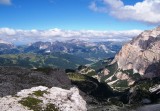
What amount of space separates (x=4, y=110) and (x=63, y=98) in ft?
111

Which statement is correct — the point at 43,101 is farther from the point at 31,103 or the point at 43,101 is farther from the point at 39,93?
the point at 39,93

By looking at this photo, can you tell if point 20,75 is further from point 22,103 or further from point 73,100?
point 22,103

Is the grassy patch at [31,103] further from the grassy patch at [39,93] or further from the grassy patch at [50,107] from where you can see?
the grassy patch at [39,93]

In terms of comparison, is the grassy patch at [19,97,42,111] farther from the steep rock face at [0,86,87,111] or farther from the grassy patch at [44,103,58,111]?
the grassy patch at [44,103,58,111]

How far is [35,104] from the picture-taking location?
11000 cm

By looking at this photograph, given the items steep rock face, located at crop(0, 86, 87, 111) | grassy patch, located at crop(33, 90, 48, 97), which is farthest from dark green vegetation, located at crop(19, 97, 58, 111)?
grassy patch, located at crop(33, 90, 48, 97)

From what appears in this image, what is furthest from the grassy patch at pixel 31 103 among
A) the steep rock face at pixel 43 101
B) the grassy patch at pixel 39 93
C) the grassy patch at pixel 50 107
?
the grassy patch at pixel 39 93

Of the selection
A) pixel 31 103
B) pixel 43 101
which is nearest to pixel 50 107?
pixel 43 101

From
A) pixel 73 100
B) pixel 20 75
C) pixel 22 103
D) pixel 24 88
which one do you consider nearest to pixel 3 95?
pixel 22 103

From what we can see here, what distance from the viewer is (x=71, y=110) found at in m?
115

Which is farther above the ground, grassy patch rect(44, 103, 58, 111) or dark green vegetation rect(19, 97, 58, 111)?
dark green vegetation rect(19, 97, 58, 111)

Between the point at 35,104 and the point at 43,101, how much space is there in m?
6.38

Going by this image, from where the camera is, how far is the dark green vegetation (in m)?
107

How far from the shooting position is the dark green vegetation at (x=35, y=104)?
352ft
